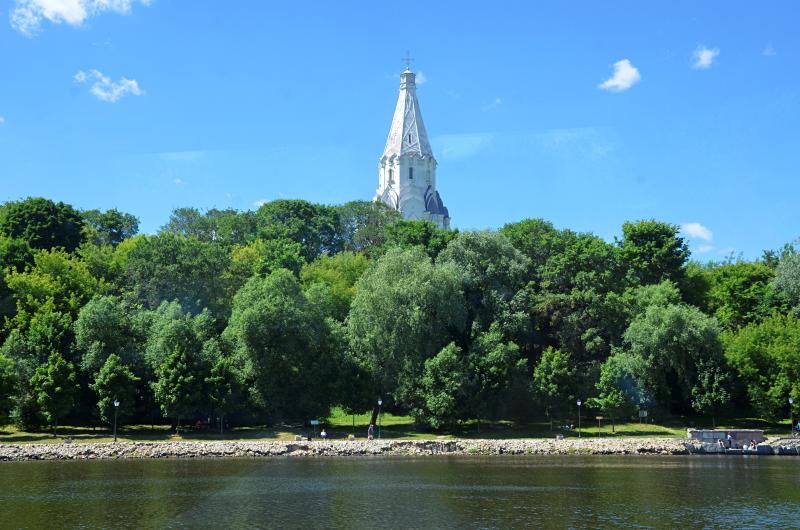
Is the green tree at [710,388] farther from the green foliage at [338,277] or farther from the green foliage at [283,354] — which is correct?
the green foliage at [338,277]

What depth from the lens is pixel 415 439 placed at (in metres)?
51.7

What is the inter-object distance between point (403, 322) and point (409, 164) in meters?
87.0

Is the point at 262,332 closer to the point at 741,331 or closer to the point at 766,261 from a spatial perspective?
the point at 741,331

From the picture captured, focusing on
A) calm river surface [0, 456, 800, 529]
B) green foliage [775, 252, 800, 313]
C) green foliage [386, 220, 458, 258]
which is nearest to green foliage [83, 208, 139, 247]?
green foliage [386, 220, 458, 258]

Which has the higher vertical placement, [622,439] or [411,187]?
[411,187]

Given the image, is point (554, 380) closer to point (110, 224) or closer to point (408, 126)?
point (110, 224)

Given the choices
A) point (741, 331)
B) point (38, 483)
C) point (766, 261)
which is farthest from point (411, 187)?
point (38, 483)

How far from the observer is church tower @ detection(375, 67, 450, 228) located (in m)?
139

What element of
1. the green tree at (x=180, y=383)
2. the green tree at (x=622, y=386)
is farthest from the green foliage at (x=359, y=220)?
the green tree at (x=180, y=383)

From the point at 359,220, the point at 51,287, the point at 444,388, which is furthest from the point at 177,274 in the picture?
the point at 359,220

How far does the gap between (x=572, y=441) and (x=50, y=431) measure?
33.1m

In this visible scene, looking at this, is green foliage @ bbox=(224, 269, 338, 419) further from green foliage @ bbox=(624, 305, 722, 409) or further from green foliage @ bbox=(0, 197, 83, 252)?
green foliage @ bbox=(0, 197, 83, 252)

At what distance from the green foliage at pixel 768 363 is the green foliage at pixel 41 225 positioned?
57144 mm

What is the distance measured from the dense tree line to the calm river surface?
1013cm
